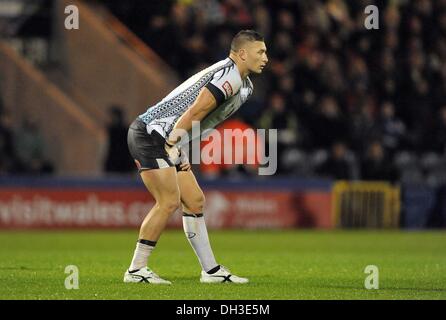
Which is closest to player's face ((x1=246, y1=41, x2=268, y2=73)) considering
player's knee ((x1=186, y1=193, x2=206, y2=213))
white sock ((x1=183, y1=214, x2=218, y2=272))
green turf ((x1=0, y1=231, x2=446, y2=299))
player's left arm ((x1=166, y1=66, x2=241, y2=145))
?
player's left arm ((x1=166, y1=66, x2=241, y2=145))

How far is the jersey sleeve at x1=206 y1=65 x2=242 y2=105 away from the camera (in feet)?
35.8

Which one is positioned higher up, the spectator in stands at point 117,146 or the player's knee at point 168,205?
the spectator in stands at point 117,146

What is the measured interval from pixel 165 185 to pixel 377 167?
12925 millimetres

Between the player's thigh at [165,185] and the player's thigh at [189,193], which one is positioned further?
the player's thigh at [189,193]

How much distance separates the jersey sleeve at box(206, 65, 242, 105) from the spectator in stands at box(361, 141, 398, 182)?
40.8 feet

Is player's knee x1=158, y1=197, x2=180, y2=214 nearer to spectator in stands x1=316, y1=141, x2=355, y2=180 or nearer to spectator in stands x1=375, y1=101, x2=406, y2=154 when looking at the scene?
spectator in stands x1=316, y1=141, x2=355, y2=180

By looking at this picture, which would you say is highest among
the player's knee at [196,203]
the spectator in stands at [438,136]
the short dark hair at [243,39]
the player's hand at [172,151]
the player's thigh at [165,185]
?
the short dark hair at [243,39]

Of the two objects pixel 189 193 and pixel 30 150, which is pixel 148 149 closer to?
pixel 189 193

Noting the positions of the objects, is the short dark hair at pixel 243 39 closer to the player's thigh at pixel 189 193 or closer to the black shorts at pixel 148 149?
the black shorts at pixel 148 149

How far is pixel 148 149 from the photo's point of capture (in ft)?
36.8

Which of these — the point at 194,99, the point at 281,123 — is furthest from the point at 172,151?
the point at 281,123

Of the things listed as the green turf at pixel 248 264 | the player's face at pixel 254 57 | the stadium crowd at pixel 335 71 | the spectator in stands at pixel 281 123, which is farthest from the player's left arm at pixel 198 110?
the stadium crowd at pixel 335 71

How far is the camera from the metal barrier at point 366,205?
23.4m

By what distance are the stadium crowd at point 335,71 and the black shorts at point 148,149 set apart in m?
11.9
